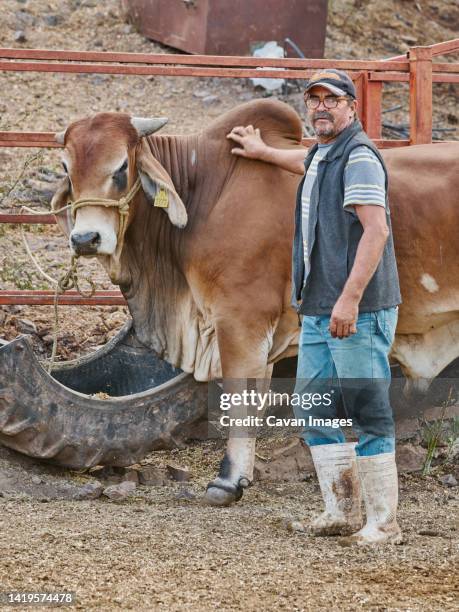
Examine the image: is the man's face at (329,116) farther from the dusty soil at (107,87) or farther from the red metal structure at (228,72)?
the dusty soil at (107,87)

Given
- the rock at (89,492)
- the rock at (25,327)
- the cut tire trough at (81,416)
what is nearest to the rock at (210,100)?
the rock at (25,327)

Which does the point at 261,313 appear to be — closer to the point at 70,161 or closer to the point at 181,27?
the point at 70,161

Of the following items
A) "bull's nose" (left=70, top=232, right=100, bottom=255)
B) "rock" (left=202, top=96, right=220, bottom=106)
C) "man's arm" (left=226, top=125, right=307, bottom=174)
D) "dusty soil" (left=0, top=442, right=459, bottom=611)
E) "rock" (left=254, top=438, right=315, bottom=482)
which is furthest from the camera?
"rock" (left=202, top=96, right=220, bottom=106)

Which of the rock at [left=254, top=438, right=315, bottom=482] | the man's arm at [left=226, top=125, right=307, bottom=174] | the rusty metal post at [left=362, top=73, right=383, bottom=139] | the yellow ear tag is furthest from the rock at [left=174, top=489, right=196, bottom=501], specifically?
the rusty metal post at [left=362, top=73, right=383, bottom=139]

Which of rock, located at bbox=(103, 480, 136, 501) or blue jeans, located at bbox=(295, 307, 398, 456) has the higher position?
blue jeans, located at bbox=(295, 307, 398, 456)

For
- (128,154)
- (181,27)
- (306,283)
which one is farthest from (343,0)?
(306,283)

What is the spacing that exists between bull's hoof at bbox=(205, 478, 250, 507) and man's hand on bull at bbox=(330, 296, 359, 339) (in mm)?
1320

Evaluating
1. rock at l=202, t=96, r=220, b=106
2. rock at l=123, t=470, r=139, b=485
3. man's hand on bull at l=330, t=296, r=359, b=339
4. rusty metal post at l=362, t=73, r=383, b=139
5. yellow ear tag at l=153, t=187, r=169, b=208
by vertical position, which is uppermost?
rock at l=202, t=96, r=220, b=106

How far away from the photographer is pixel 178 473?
6.01m

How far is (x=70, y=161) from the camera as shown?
5664mm

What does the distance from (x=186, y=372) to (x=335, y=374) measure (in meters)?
1.35

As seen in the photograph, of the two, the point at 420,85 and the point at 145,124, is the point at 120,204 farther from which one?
the point at 420,85

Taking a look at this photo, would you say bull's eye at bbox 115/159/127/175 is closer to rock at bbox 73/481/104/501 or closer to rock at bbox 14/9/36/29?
rock at bbox 73/481/104/501

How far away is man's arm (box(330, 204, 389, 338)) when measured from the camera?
446cm
